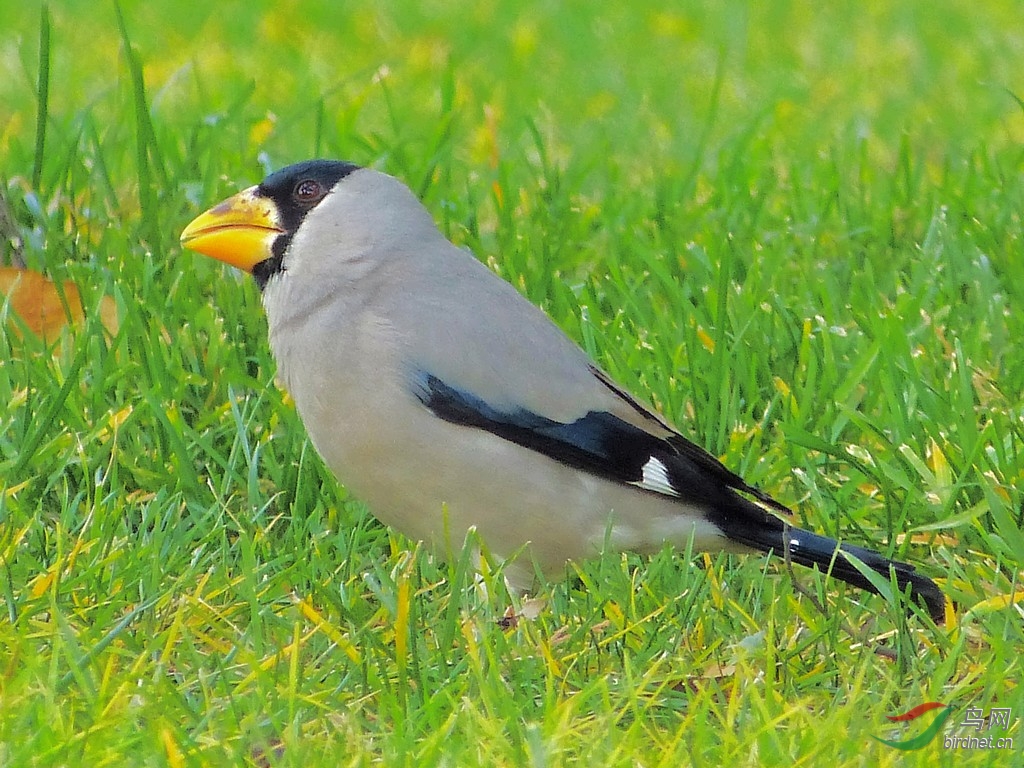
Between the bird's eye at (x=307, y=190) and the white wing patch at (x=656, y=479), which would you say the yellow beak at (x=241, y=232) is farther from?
the white wing patch at (x=656, y=479)

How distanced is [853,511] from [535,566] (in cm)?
76

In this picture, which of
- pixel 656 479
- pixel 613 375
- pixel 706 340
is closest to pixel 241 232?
pixel 613 375

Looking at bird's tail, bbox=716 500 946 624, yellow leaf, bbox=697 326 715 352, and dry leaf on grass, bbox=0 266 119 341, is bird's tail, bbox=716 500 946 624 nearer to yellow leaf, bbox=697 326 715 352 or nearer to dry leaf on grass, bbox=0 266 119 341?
yellow leaf, bbox=697 326 715 352

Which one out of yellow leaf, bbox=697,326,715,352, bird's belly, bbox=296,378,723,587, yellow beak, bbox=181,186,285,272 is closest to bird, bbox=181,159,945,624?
bird's belly, bbox=296,378,723,587

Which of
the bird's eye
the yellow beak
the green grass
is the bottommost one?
the green grass

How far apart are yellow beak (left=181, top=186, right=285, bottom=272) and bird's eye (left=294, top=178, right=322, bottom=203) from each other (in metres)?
0.06

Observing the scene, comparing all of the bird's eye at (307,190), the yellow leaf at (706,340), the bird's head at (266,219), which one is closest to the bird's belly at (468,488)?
the bird's head at (266,219)

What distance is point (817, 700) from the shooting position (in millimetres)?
3002

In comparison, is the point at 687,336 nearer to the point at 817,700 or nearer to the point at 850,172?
the point at 817,700

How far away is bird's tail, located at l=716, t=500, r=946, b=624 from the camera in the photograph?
3303 mm

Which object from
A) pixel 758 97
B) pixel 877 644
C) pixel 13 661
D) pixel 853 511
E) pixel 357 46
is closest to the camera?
pixel 13 661

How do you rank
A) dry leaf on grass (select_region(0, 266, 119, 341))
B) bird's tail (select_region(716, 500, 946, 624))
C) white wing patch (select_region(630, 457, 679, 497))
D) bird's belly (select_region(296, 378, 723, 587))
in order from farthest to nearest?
dry leaf on grass (select_region(0, 266, 119, 341)) < white wing patch (select_region(630, 457, 679, 497)) < bird's belly (select_region(296, 378, 723, 587)) < bird's tail (select_region(716, 500, 946, 624))

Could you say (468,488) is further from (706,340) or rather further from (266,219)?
(706,340)

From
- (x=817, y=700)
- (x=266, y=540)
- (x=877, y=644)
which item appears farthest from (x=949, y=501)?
(x=266, y=540)
